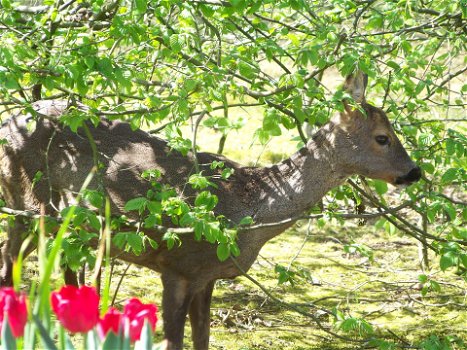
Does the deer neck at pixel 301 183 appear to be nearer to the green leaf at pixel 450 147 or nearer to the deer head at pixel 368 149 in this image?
the deer head at pixel 368 149

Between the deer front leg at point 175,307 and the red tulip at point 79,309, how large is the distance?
10.9 ft

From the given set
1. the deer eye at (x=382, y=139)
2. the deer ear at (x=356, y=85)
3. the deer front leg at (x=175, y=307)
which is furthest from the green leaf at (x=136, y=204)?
the deer eye at (x=382, y=139)

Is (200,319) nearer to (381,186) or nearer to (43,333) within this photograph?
(381,186)

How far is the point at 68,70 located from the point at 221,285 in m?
3.66

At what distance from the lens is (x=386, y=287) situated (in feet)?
24.9

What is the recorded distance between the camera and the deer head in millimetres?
5648

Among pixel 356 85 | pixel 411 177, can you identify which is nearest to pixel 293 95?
→ pixel 356 85

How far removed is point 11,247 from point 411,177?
9.59ft

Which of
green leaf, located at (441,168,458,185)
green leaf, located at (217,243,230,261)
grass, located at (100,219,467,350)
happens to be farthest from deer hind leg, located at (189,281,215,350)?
green leaf, located at (441,168,458,185)

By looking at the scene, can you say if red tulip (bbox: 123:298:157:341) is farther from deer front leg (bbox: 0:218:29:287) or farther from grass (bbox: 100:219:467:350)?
deer front leg (bbox: 0:218:29:287)

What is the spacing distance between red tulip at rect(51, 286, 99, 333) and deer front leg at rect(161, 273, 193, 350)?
10.9 feet

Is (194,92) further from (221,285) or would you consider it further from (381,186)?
(221,285)

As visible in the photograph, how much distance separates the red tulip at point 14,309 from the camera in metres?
2.16

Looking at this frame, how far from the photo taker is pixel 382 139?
573 cm
